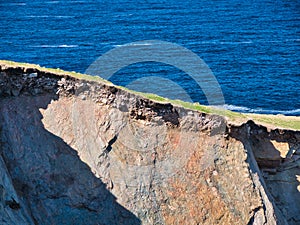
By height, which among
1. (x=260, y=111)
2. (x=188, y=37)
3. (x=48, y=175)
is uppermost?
(x=188, y=37)

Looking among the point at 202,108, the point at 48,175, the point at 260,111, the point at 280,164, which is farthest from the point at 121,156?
the point at 260,111

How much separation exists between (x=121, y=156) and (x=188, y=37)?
6692 cm

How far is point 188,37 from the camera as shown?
304 feet

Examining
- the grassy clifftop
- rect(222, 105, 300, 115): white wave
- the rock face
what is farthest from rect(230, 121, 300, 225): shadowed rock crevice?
rect(222, 105, 300, 115): white wave

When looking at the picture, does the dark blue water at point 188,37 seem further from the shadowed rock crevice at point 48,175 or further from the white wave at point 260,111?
the shadowed rock crevice at point 48,175

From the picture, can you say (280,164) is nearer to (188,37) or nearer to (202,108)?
(202,108)

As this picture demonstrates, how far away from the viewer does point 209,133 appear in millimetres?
27625

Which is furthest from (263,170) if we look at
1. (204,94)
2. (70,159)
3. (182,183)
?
(204,94)

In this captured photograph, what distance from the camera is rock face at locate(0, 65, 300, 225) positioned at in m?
26.2

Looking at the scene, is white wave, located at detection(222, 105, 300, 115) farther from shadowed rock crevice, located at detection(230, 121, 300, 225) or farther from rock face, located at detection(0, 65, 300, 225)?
rock face, located at detection(0, 65, 300, 225)

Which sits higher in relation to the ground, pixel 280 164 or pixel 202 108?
pixel 202 108

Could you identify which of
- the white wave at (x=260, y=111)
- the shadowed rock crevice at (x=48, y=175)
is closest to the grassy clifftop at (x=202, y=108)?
the shadowed rock crevice at (x=48, y=175)

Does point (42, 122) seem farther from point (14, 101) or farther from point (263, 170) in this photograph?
point (263, 170)

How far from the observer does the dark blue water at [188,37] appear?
70125 millimetres
